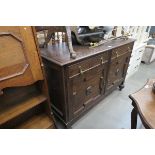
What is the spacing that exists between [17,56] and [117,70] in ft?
4.56

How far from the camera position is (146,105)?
35.2 inches

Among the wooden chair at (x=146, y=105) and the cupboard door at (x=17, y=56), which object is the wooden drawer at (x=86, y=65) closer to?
the cupboard door at (x=17, y=56)

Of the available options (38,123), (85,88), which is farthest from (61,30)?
(38,123)

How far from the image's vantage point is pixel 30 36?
854 millimetres

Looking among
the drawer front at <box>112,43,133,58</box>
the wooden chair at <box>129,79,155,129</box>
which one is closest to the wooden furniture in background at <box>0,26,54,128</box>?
the wooden chair at <box>129,79,155,129</box>

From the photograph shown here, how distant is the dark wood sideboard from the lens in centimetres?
112

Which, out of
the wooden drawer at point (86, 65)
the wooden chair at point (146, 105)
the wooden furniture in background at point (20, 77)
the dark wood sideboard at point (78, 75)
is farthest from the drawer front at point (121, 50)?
the wooden furniture in background at point (20, 77)

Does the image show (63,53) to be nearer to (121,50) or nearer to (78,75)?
(78,75)

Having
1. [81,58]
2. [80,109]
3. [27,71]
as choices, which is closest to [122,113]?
[80,109]

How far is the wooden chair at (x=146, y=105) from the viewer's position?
78 centimetres

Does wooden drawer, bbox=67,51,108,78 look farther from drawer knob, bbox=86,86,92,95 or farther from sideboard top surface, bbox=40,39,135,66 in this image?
drawer knob, bbox=86,86,92,95

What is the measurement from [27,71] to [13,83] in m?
0.12

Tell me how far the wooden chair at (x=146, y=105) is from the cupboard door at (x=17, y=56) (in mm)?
758

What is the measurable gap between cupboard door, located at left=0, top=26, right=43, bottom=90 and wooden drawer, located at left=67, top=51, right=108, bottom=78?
0.31 meters
